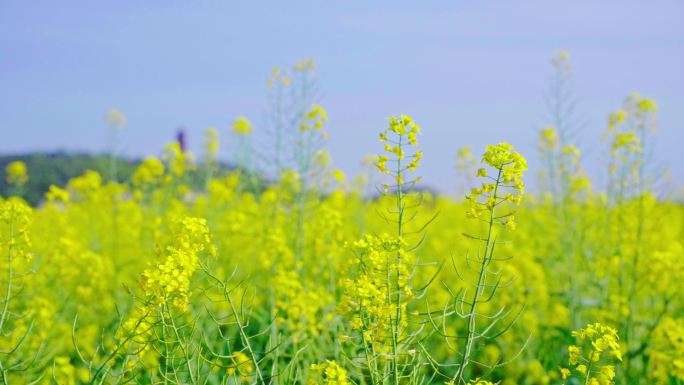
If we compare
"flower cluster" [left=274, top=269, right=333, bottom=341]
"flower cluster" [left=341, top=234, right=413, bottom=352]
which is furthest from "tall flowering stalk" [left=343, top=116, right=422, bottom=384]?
"flower cluster" [left=274, top=269, right=333, bottom=341]

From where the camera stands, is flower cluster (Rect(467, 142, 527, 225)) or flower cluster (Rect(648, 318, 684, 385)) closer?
flower cluster (Rect(467, 142, 527, 225))

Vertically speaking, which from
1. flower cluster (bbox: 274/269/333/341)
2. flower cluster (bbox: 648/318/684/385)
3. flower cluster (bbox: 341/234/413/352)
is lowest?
flower cluster (bbox: 648/318/684/385)

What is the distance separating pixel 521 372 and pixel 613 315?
750 mm

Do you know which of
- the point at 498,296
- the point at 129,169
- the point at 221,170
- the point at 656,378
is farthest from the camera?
the point at 129,169

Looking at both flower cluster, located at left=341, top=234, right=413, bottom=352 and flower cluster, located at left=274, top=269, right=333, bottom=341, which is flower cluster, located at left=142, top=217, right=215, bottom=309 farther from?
flower cluster, located at left=274, top=269, right=333, bottom=341

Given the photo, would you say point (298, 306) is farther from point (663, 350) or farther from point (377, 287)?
point (663, 350)

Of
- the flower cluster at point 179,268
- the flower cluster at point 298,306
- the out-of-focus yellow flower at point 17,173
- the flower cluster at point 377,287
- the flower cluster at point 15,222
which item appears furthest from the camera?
the out-of-focus yellow flower at point 17,173

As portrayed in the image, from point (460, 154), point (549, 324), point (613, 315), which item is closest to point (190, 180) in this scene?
point (460, 154)

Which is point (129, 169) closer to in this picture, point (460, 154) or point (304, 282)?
point (460, 154)

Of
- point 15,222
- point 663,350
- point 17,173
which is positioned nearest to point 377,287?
point 15,222

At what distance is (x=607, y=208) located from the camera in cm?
622

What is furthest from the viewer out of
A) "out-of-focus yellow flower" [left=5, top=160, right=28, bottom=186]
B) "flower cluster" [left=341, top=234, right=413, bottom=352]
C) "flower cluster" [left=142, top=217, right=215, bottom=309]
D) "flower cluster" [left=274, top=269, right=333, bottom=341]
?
"out-of-focus yellow flower" [left=5, top=160, right=28, bottom=186]

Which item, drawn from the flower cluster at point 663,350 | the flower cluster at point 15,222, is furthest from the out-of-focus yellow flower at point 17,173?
the flower cluster at point 663,350

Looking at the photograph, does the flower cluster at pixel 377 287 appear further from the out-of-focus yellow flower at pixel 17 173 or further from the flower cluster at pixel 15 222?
the out-of-focus yellow flower at pixel 17 173
